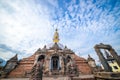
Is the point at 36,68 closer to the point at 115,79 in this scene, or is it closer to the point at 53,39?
the point at 115,79

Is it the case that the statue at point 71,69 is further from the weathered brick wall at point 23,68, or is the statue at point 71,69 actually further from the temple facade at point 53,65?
the weathered brick wall at point 23,68

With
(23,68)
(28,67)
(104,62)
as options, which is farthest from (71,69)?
(23,68)

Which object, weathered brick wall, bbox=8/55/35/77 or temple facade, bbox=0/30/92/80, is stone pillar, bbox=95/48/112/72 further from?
weathered brick wall, bbox=8/55/35/77

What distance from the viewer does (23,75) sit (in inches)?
537

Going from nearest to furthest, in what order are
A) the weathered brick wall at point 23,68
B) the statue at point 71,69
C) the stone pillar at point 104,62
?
the stone pillar at point 104,62 → the weathered brick wall at point 23,68 → the statue at point 71,69

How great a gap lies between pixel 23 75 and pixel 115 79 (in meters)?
15.6

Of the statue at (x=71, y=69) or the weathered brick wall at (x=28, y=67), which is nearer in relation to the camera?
the weathered brick wall at (x=28, y=67)

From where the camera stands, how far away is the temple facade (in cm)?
1410

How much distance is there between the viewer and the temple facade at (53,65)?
14.1m

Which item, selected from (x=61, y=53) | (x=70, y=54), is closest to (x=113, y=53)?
(x=70, y=54)

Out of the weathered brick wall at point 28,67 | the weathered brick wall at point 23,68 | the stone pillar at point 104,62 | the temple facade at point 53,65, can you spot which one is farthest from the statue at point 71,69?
the weathered brick wall at point 23,68

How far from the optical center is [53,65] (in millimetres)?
17281

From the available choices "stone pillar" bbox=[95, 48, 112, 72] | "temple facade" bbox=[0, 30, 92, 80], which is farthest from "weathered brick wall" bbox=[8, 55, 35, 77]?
"stone pillar" bbox=[95, 48, 112, 72]

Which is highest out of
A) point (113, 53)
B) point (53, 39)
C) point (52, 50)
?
point (53, 39)
